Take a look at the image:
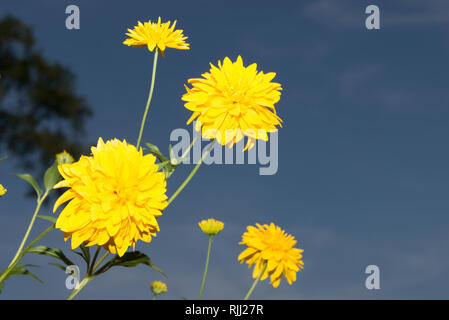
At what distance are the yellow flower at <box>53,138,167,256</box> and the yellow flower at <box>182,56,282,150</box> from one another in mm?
361

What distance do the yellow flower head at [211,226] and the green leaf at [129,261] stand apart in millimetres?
1061

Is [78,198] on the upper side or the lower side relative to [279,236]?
lower

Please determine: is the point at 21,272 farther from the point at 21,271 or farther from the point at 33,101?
the point at 33,101

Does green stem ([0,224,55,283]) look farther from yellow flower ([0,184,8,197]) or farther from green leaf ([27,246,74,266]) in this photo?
yellow flower ([0,184,8,197])

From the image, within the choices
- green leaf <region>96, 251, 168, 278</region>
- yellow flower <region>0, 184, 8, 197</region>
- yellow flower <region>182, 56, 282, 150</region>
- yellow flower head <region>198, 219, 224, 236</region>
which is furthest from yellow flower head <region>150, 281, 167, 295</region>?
yellow flower <region>182, 56, 282, 150</region>

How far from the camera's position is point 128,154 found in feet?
5.41

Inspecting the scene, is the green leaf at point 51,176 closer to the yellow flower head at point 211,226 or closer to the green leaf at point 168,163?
the green leaf at point 168,163

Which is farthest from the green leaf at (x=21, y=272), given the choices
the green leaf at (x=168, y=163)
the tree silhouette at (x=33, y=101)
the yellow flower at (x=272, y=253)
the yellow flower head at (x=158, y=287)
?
the tree silhouette at (x=33, y=101)

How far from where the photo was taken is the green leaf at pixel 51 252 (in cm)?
183
